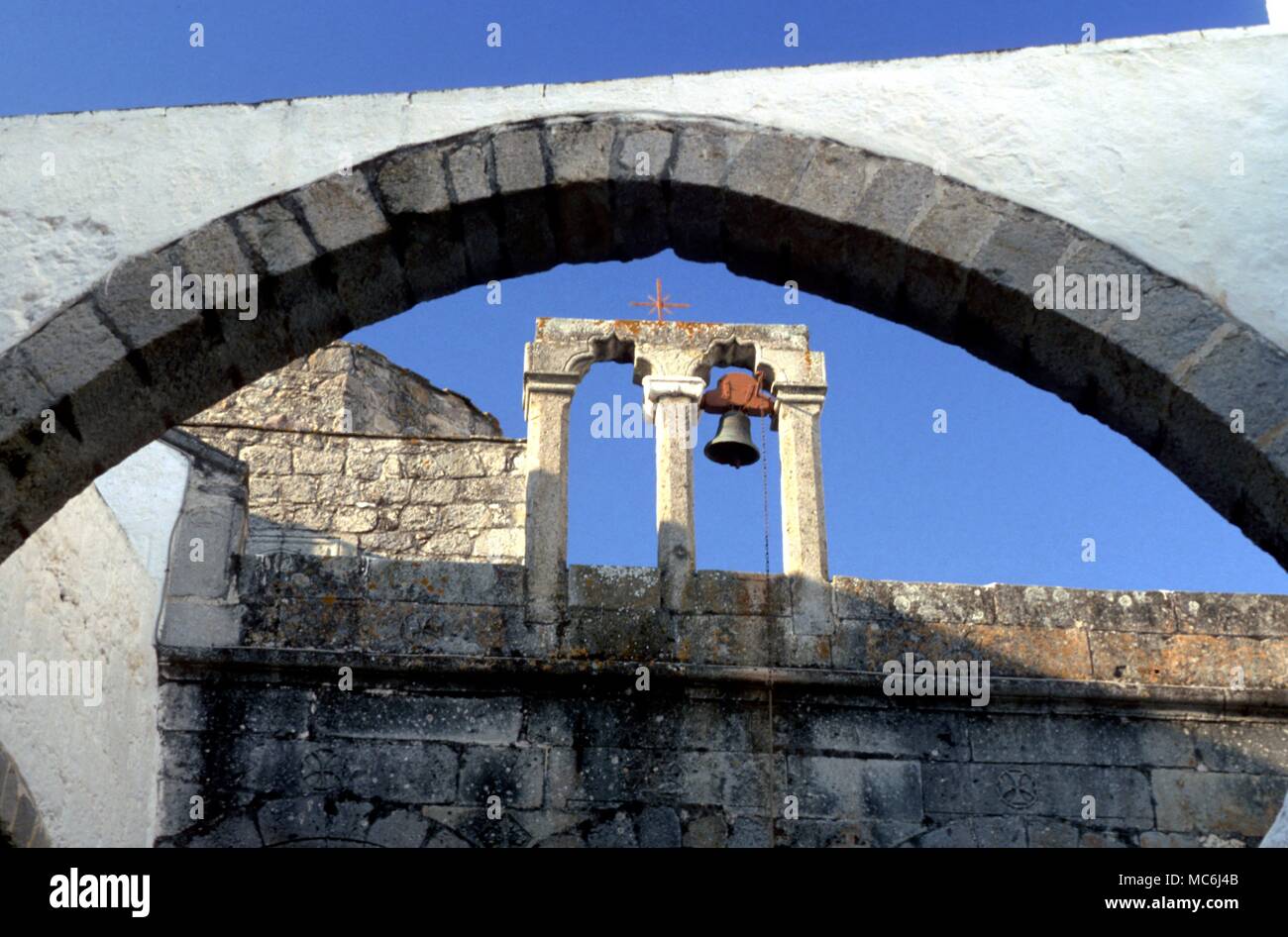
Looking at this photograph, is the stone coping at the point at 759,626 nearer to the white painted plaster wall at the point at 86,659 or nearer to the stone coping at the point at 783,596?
the stone coping at the point at 783,596

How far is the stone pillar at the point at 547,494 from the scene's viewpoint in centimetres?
746

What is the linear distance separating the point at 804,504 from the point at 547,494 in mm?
1073

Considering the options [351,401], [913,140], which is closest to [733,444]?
[913,140]

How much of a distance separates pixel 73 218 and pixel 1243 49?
3019 millimetres

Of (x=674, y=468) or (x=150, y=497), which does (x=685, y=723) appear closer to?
(x=674, y=468)

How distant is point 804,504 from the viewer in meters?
7.85

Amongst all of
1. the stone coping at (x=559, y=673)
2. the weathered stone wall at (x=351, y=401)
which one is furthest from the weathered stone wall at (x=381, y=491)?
the stone coping at (x=559, y=673)

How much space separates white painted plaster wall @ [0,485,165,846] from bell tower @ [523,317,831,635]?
155cm

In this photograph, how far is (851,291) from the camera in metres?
4.66

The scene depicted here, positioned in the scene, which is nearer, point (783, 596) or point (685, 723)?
point (685, 723)

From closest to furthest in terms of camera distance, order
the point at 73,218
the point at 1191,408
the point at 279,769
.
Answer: the point at 1191,408 < the point at 73,218 < the point at 279,769

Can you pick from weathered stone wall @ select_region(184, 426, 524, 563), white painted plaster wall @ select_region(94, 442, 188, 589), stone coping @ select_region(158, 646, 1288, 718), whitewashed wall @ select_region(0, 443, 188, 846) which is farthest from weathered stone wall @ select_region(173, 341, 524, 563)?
stone coping @ select_region(158, 646, 1288, 718)

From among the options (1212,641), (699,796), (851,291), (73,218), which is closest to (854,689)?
(699,796)
